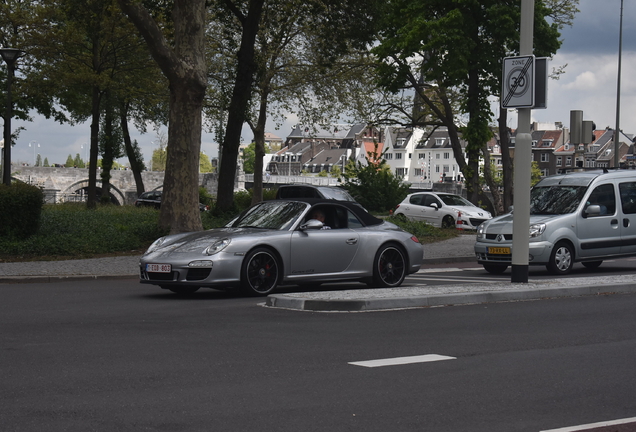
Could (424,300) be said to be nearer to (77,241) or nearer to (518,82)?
(518,82)

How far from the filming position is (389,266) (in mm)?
13141

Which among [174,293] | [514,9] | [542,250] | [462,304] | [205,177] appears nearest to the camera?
[462,304]

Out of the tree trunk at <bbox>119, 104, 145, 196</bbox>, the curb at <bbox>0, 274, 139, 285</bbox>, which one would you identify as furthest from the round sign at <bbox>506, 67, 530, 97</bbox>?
the tree trunk at <bbox>119, 104, 145, 196</bbox>

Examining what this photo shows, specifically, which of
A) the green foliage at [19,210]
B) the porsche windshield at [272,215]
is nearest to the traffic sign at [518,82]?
the porsche windshield at [272,215]

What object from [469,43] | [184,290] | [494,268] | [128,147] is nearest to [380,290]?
[184,290]

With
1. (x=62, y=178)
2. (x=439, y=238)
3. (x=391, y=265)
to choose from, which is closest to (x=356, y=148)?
(x=62, y=178)

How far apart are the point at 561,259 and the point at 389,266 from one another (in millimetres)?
4463

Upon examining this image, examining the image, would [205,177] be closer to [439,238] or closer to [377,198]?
[377,198]

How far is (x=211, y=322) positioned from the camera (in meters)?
9.04

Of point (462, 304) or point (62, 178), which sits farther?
point (62, 178)

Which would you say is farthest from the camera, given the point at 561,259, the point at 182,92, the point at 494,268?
the point at 182,92

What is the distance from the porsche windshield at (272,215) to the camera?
1231 cm

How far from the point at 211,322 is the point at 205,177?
228ft

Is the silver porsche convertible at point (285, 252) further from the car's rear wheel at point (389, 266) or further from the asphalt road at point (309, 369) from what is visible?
the asphalt road at point (309, 369)
